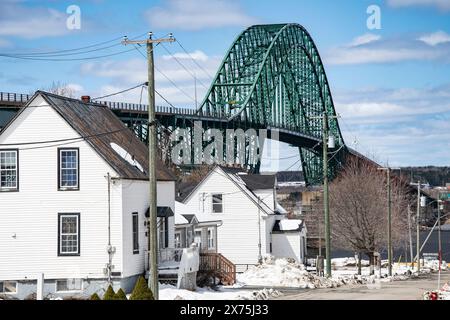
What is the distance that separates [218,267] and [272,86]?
422 feet

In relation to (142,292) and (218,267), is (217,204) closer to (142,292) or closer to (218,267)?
(218,267)

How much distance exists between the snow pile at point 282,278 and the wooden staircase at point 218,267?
1407 millimetres

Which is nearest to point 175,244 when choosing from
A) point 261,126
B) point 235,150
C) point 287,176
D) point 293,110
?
point 235,150

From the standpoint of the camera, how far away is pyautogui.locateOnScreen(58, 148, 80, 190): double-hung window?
35781 mm

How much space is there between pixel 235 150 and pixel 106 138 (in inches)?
3820

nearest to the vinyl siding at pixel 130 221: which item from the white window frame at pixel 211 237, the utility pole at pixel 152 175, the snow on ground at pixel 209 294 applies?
the snow on ground at pixel 209 294

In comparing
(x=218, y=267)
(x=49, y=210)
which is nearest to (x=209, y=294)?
(x=218, y=267)

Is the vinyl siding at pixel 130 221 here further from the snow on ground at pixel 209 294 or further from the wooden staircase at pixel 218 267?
the wooden staircase at pixel 218 267

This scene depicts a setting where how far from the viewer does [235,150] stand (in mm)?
134750

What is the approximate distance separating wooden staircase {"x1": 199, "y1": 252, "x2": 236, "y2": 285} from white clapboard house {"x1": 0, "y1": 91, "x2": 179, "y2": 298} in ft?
21.7

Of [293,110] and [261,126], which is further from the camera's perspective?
[293,110]

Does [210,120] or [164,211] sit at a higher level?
[210,120]

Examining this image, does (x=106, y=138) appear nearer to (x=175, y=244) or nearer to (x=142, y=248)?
(x=142, y=248)

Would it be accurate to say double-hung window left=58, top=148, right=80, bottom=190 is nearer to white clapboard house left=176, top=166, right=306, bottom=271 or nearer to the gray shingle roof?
the gray shingle roof
